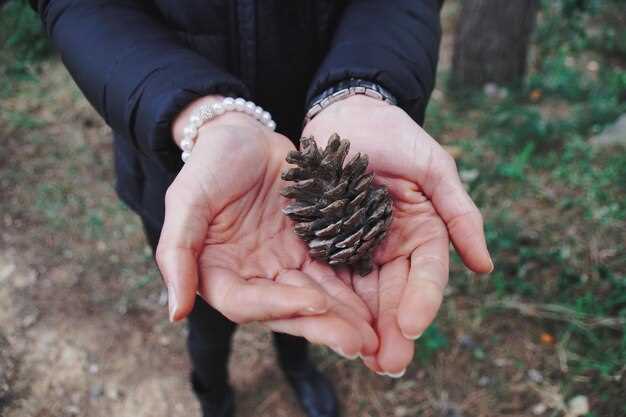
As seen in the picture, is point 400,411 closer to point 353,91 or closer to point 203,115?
point 353,91

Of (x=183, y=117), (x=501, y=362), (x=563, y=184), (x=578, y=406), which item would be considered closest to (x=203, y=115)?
(x=183, y=117)

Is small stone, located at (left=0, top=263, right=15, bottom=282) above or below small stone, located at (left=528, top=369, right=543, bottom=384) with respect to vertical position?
below

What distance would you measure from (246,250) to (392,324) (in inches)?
18.8

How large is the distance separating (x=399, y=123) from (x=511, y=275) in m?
1.81

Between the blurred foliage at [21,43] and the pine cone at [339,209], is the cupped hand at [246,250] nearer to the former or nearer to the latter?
the pine cone at [339,209]

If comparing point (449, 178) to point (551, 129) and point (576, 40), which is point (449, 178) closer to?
point (551, 129)

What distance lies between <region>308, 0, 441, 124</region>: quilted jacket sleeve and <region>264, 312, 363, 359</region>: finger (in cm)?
82

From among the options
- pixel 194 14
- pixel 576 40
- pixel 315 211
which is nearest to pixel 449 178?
pixel 315 211

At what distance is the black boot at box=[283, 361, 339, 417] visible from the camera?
110 inches

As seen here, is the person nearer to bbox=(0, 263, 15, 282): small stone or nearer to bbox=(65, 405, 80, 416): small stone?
bbox=(65, 405, 80, 416): small stone

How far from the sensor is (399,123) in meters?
1.72

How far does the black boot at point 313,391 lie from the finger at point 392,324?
4.59 feet

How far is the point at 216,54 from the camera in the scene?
1.81 m

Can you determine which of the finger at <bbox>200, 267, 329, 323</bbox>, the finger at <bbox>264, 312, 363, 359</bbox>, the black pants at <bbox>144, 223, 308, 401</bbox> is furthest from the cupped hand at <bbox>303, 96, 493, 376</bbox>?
the black pants at <bbox>144, 223, 308, 401</bbox>
